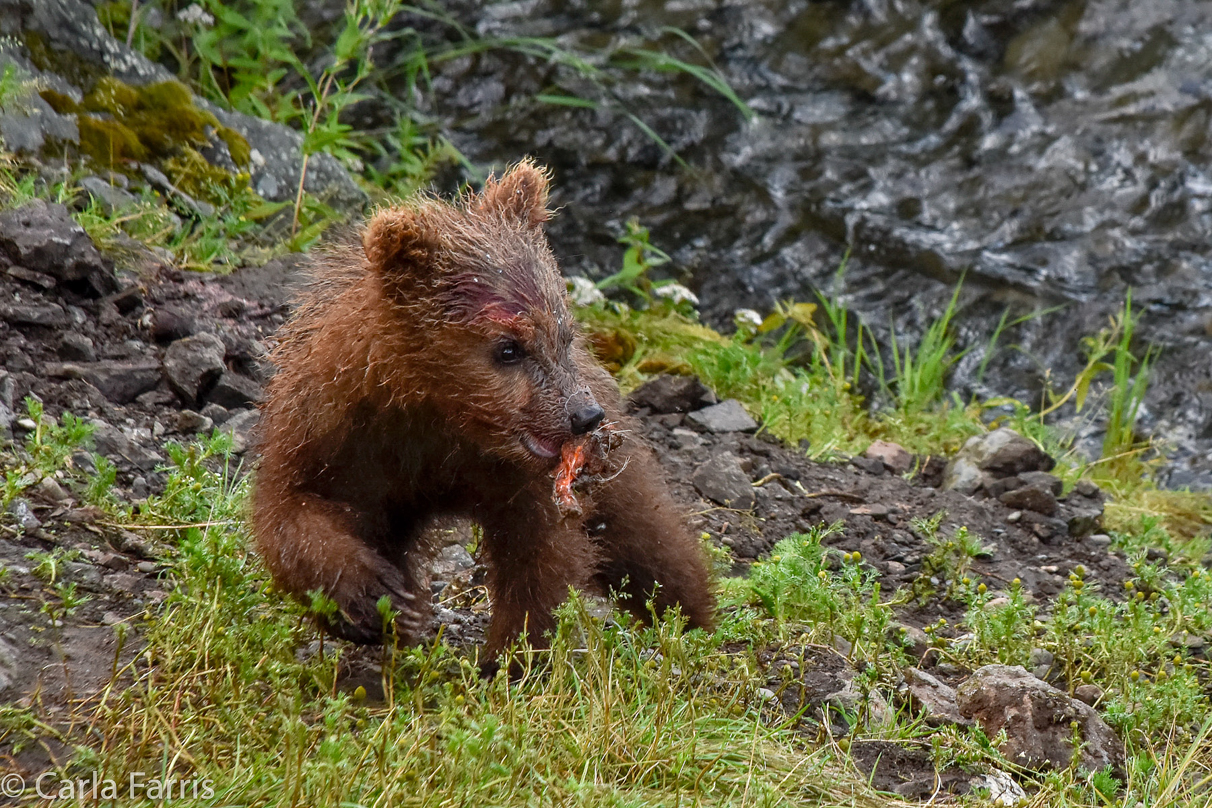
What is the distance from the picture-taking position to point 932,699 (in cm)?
374

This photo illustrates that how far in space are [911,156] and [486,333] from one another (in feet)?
24.6

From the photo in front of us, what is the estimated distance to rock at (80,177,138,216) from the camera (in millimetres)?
5949

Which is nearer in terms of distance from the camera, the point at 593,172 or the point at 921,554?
the point at 921,554

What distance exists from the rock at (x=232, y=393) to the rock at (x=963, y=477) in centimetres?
318

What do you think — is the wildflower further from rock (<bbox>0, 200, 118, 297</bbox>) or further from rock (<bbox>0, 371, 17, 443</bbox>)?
rock (<bbox>0, 371, 17, 443</bbox>)

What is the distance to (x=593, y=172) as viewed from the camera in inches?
390

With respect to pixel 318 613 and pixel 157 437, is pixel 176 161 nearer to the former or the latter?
pixel 157 437

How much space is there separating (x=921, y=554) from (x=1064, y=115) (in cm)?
631

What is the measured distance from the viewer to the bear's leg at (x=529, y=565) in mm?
3570

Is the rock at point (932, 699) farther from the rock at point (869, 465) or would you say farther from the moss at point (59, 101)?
the moss at point (59, 101)

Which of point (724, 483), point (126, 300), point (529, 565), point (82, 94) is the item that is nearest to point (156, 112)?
point (82, 94)

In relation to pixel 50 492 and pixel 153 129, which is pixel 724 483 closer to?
pixel 50 492

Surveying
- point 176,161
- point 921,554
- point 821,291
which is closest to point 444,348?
point 921,554

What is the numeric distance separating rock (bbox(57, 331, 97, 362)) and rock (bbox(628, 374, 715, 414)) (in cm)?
251
